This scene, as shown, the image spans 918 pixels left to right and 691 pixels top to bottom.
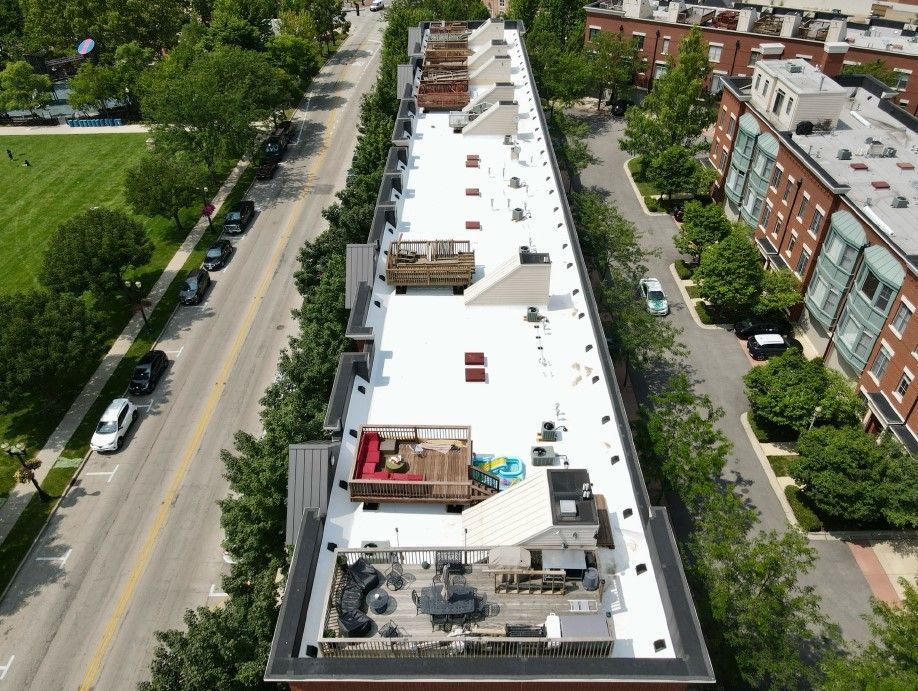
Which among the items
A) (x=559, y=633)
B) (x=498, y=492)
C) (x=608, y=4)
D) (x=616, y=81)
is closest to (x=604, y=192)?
(x=616, y=81)

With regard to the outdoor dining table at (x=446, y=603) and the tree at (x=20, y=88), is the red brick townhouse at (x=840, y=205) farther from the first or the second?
the tree at (x=20, y=88)

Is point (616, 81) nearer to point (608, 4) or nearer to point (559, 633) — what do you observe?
point (608, 4)

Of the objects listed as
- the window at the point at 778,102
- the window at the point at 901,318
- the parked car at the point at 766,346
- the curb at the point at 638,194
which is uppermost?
the window at the point at 778,102

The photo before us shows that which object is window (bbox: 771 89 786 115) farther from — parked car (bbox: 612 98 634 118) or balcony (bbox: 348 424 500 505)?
balcony (bbox: 348 424 500 505)

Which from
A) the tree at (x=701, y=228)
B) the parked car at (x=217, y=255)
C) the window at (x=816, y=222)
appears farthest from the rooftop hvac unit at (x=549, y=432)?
the parked car at (x=217, y=255)

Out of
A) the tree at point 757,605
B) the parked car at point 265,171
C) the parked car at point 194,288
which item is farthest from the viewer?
the parked car at point 265,171
